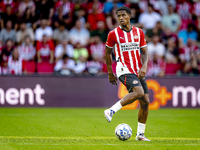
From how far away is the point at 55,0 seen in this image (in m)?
15.4

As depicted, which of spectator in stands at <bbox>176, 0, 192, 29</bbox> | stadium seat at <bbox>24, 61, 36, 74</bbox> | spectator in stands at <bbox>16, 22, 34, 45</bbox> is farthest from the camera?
spectator in stands at <bbox>176, 0, 192, 29</bbox>

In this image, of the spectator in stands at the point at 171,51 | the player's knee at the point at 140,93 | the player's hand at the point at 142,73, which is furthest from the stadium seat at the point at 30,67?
the player's knee at the point at 140,93

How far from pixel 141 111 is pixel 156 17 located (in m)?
9.71

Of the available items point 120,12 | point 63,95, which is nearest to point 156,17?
point 63,95

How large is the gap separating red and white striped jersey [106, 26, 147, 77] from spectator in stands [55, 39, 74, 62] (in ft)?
24.2

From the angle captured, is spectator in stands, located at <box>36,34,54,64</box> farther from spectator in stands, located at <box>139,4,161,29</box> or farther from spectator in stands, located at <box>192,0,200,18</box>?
spectator in stands, located at <box>192,0,200,18</box>

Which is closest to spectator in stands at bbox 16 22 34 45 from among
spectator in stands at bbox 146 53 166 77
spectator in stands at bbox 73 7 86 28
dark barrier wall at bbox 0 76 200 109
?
spectator in stands at bbox 73 7 86 28

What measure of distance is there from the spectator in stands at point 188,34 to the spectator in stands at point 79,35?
13.9 ft

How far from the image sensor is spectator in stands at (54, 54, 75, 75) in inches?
498

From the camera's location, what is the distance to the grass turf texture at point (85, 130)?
18.7 ft

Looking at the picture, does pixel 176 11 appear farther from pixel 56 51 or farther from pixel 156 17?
pixel 56 51

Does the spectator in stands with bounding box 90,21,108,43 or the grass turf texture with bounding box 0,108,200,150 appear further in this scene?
the spectator in stands with bounding box 90,21,108,43

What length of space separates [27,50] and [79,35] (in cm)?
223

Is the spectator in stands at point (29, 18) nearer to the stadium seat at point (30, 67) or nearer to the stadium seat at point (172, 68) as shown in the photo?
the stadium seat at point (30, 67)
